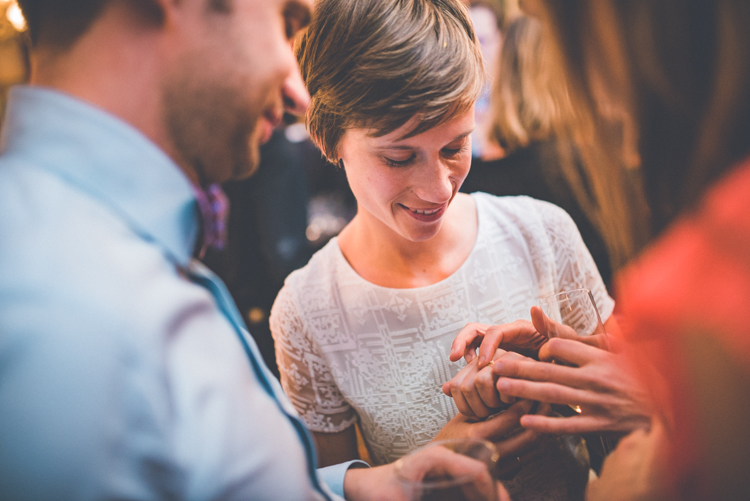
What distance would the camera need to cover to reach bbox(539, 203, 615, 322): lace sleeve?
5.29 ft

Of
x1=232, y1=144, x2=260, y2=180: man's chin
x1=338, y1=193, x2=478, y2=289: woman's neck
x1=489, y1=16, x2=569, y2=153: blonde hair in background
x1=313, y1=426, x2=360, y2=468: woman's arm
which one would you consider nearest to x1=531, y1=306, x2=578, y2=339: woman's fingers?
x1=338, y1=193, x2=478, y2=289: woman's neck

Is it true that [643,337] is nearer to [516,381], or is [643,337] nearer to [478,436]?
[516,381]

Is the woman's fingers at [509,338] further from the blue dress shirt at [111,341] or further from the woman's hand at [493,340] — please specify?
the blue dress shirt at [111,341]

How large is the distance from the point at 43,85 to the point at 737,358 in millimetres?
1158

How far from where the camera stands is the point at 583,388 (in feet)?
3.31

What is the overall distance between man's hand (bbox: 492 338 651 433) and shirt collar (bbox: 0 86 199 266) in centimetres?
77

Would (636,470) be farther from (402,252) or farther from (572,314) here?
(402,252)

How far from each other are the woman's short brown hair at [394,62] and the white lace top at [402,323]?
535 millimetres

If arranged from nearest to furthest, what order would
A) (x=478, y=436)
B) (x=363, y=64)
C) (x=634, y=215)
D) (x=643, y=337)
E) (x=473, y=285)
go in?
1. (x=643, y=337)
2. (x=634, y=215)
3. (x=478, y=436)
4. (x=363, y=64)
5. (x=473, y=285)

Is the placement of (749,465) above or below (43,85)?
below

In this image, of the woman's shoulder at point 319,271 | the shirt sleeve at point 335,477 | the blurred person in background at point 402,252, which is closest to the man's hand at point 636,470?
the blurred person in background at point 402,252

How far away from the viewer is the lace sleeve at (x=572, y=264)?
161 centimetres

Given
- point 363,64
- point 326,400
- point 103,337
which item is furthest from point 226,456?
point 363,64

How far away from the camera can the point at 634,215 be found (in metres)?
1.00
